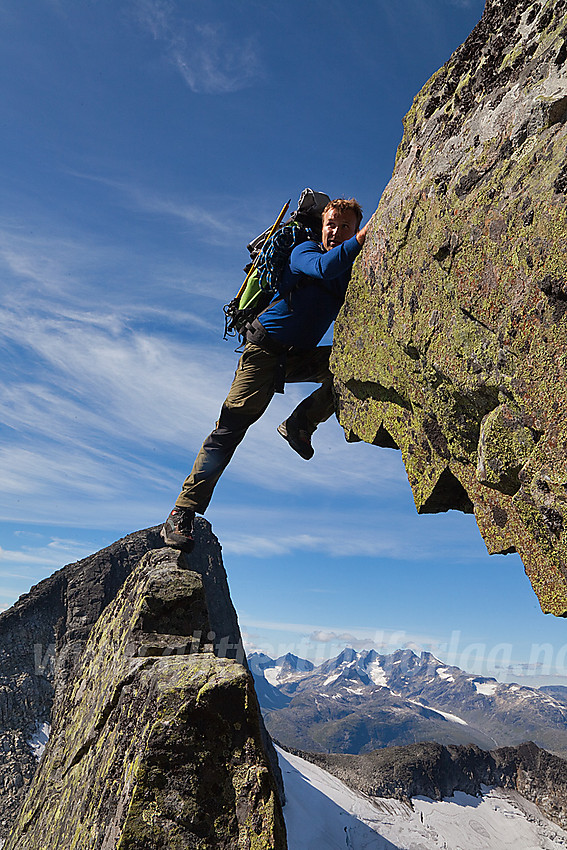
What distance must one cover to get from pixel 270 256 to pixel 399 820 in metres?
78.6

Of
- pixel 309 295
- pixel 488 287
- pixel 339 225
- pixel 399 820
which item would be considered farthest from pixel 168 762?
pixel 399 820

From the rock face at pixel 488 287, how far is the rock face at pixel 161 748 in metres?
3.27

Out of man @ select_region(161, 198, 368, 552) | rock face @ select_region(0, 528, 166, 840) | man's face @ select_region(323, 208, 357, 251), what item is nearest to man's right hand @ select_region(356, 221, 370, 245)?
man @ select_region(161, 198, 368, 552)

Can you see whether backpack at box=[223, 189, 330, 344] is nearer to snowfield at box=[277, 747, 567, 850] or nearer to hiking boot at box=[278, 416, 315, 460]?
hiking boot at box=[278, 416, 315, 460]

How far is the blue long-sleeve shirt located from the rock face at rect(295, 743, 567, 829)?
263 feet

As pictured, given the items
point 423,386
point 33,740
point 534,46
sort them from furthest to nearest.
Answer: point 33,740
point 423,386
point 534,46

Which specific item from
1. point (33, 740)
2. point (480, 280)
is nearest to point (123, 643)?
point (480, 280)

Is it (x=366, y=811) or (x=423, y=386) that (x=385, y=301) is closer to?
(x=423, y=386)

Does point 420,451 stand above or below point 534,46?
below

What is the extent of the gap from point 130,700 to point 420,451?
471 centimetres

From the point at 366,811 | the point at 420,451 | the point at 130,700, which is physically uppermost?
the point at 420,451

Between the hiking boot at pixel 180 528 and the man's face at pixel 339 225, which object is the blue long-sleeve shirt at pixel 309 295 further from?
the hiking boot at pixel 180 528

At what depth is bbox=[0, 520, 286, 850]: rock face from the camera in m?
5.09

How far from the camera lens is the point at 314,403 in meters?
8.77
